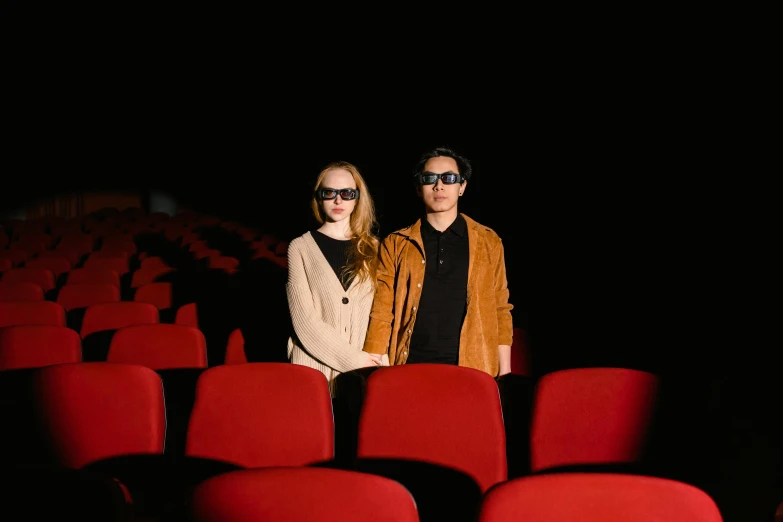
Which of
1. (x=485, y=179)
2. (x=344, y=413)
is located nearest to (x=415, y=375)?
(x=344, y=413)

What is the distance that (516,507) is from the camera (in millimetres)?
1136

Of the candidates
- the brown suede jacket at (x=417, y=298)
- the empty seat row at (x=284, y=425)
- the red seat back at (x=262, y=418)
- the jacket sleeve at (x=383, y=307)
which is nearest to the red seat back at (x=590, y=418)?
the empty seat row at (x=284, y=425)

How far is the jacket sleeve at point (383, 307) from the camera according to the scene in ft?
7.09

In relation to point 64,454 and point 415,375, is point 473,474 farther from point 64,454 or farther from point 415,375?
point 64,454

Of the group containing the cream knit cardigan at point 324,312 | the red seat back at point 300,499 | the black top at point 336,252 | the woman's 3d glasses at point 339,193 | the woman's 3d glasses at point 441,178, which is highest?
the woman's 3d glasses at point 441,178

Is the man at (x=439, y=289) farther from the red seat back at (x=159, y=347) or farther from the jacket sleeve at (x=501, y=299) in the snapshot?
the red seat back at (x=159, y=347)

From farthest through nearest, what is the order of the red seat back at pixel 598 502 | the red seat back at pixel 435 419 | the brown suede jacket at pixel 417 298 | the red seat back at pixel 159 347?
the red seat back at pixel 159 347, the brown suede jacket at pixel 417 298, the red seat back at pixel 435 419, the red seat back at pixel 598 502

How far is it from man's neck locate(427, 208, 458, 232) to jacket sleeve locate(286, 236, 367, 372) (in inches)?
18.0

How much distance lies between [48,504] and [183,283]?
3.77 metres

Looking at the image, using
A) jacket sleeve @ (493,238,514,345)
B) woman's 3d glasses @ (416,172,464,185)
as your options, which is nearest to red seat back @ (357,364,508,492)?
jacket sleeve @ (493,238,514,345)

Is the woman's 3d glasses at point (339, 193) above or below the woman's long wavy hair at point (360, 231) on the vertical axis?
above

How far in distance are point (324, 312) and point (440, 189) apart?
59 centimetres

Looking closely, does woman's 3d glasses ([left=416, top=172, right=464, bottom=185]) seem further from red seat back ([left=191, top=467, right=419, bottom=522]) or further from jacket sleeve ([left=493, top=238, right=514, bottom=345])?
red seat back ([left=191, top=467, right=419, bottom=522])

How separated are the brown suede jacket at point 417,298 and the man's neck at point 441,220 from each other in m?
0.06
